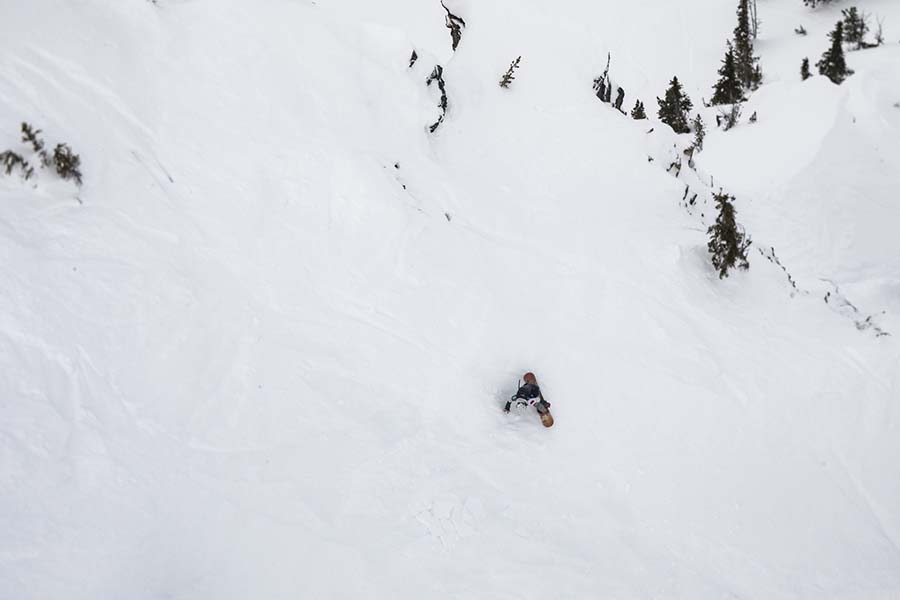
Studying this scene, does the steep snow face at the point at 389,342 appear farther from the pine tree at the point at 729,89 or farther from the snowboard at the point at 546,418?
the pine tree at the point at 729,89

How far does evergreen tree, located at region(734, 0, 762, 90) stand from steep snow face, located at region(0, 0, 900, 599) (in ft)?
37.2

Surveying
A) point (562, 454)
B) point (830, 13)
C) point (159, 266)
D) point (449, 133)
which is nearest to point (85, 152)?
point (159, 266)

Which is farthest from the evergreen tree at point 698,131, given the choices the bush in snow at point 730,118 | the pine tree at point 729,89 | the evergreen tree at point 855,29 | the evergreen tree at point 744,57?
the evergreen tree at point 855,29

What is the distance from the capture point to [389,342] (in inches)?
263

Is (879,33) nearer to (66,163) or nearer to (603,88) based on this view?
(603,88)

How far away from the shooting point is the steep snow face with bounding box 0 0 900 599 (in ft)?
16.1

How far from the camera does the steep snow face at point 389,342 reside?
491 centimetres

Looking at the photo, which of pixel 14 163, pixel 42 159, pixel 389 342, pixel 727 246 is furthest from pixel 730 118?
pixel 14 163

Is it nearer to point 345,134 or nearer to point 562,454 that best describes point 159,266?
point 345,134

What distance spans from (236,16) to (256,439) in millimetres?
7000

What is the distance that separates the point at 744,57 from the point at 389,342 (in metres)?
20.8

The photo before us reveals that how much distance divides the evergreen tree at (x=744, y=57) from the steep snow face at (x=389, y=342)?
447 inches

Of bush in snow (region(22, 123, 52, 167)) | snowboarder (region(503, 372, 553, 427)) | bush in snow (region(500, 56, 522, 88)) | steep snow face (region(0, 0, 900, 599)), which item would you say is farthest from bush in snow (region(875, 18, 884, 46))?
bush in snow (region(22, 123, 52, 167))

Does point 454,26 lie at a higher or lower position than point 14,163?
higher
